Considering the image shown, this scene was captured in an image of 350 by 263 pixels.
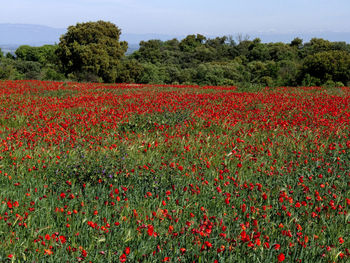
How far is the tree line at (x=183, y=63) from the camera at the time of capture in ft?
119

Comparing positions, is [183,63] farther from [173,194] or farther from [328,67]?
[173,194]

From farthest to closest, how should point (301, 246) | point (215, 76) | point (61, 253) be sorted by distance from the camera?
point (215, 76), point (301, 246), point (61, 253)

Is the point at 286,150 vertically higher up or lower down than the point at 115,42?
lower down

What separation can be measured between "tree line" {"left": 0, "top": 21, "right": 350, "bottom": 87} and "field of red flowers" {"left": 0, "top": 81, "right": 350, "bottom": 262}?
15130mm

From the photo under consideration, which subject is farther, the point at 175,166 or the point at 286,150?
the point at 286,150

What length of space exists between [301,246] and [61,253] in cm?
218

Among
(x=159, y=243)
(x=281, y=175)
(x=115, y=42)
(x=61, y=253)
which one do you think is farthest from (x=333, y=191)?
(x=115, y=42)

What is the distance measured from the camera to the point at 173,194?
15.0 ft

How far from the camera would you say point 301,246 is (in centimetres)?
336

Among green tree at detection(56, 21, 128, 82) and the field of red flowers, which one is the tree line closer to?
green tree at detection(56, 21, 128, 82)

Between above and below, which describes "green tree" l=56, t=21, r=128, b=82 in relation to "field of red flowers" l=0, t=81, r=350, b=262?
above

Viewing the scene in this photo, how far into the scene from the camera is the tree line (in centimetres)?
3631

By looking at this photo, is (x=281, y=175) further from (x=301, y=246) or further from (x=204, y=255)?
(x=204, y=255)

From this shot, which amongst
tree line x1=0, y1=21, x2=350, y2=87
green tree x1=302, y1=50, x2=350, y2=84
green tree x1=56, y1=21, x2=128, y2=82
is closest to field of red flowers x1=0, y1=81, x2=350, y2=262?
tree line x1=0, y1=21, x2=350, y2=87
